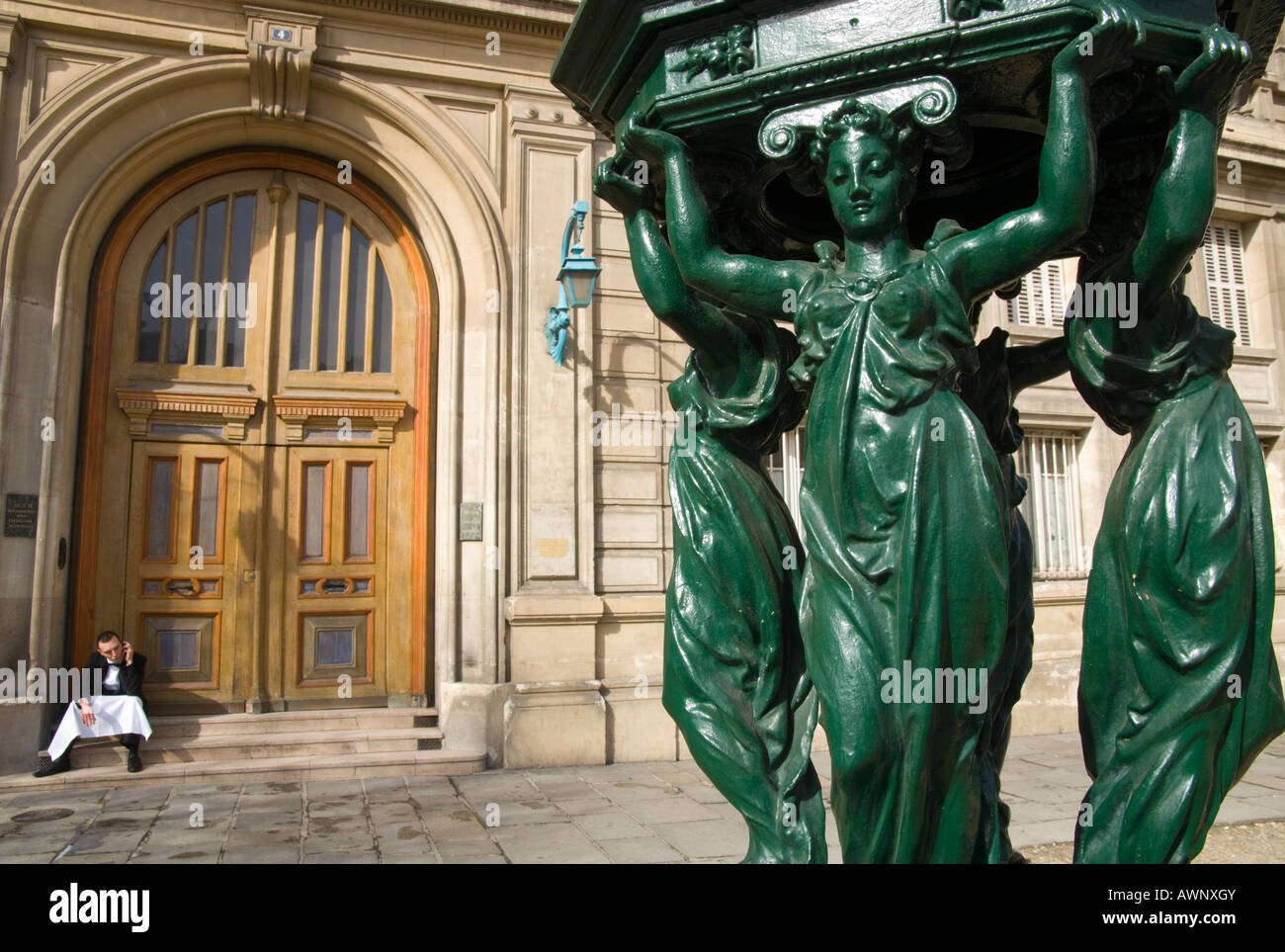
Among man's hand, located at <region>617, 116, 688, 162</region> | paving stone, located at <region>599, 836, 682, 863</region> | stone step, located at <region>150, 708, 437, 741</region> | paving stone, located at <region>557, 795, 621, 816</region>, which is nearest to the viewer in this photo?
man's hand, located at <region>617, 116, 688, 162</region>

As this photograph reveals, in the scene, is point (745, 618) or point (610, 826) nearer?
point (745, 618)

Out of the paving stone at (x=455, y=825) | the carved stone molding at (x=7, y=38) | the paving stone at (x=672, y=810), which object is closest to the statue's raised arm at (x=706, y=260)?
the paving stone at (x=455, y=825)

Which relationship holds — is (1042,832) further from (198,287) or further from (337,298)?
(198,287)

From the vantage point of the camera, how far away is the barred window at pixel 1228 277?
1230cm

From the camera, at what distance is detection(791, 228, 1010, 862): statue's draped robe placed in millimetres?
2109

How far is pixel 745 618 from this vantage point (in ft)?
8.66

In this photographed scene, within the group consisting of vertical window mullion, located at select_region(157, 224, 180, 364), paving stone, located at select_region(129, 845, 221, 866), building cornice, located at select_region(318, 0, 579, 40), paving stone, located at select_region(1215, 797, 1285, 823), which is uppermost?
building cornice, located at select_region(318, 0, 579, 40)

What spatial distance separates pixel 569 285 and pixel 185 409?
3.57 metres

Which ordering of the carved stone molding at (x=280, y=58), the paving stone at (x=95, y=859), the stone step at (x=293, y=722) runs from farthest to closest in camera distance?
1. the carved stone molding at (x=280, y=58)
2. the stone step at (x=293, y=722)
3. the paving stone at (x=95, y=859)

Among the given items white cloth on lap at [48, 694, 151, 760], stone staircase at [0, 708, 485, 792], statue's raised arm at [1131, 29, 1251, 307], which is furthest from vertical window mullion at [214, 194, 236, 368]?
statue's raised arm at [1131, 29, 1251, 307]

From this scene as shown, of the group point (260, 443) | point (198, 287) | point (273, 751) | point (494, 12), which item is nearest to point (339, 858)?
point (273, 751)

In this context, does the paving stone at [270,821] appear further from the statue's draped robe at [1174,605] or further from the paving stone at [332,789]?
the statue's draped robe at [1174,605]

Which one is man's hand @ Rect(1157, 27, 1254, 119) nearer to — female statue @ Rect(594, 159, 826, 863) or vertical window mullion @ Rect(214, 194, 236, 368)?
female statue @ Rect(594, 159, 826, 863)

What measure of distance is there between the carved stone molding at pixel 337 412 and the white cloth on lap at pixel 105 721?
2594 millimetres
